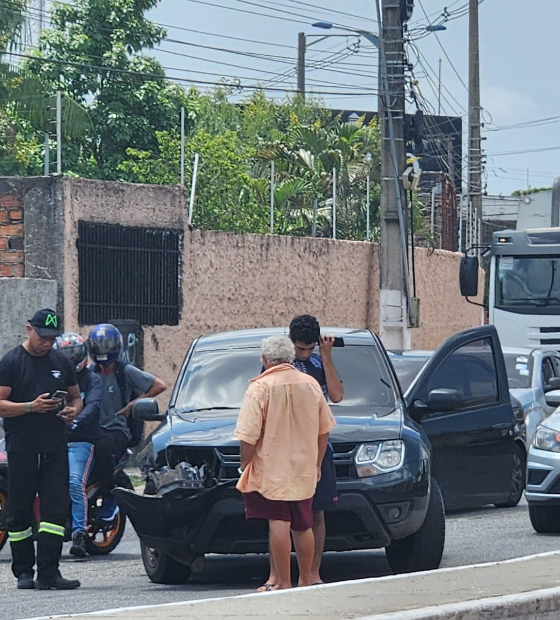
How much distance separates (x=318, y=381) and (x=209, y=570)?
6.46 feet

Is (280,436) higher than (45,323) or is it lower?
lower

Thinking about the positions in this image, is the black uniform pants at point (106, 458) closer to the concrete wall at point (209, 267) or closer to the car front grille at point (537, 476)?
the car front grille at point (537, 476)

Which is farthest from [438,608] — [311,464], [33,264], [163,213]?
[163,213]

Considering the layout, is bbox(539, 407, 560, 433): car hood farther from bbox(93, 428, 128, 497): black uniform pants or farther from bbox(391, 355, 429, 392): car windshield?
bbox(93, 428, 128, 497): black uniform pants

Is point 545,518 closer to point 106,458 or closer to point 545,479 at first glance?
point 545,479

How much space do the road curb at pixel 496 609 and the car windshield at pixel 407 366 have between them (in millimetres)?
6120

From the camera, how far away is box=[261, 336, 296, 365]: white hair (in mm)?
8820

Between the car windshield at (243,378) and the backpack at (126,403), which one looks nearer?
the car windshield at (243,378)

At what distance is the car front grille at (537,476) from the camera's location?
12789 millimetres

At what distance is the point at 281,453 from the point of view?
877cm

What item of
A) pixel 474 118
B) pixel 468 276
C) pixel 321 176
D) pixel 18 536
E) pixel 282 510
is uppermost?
pixel 474 118

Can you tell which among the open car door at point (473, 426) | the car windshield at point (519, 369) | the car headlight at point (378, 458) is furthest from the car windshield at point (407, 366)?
the car headlight at point (378, 458)

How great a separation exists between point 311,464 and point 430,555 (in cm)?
157

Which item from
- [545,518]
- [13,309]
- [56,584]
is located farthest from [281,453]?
[13,309]
